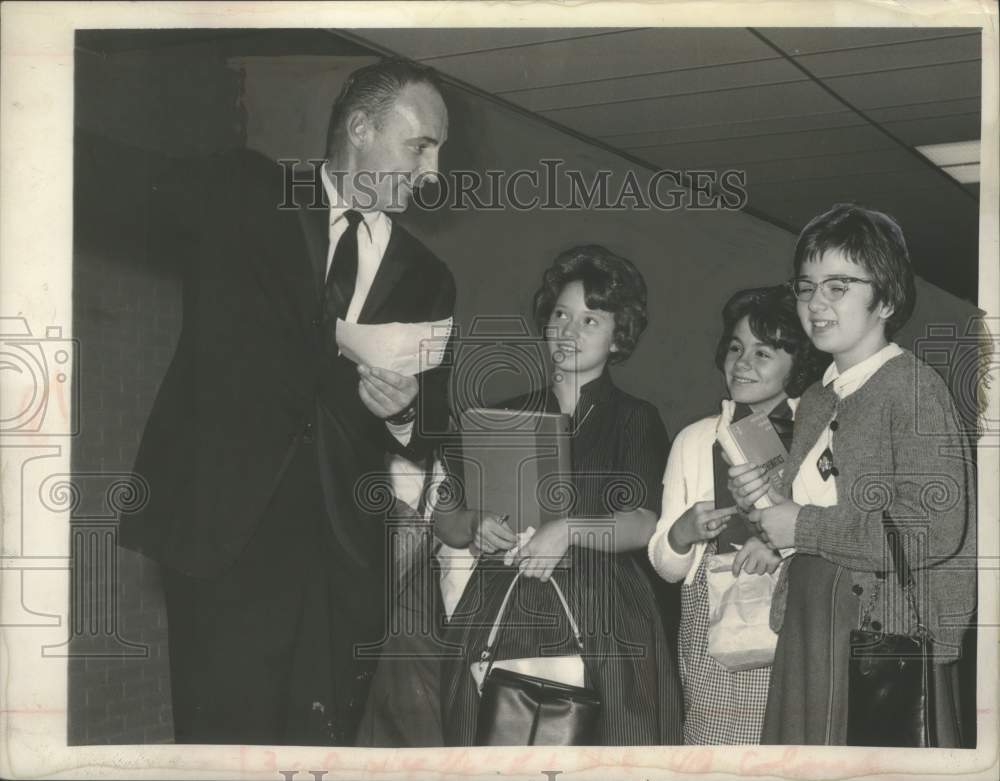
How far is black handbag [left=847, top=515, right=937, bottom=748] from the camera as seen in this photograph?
411cm

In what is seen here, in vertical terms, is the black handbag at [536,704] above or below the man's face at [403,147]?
below

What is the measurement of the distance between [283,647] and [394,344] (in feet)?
3.54

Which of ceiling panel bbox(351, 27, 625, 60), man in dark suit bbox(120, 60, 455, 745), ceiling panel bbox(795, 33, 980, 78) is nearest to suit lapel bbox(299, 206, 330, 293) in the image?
man in dark suit bbox(120, 60, 455, 745)

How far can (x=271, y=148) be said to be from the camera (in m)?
4.30

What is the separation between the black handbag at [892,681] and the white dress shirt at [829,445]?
0.70 feet

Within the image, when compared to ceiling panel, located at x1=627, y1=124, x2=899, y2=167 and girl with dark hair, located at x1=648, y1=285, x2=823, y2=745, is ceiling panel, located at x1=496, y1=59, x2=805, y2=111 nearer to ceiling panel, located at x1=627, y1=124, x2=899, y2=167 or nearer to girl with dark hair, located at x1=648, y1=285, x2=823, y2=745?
ceiling panel, located at x1=627, y1=124, x2=899, y2=167

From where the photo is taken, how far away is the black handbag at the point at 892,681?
4.11 m

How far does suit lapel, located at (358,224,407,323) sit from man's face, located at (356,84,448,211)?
0.37 feet

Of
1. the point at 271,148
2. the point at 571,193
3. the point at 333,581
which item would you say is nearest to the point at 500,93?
the point at 571,193

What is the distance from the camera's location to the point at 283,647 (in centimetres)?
425

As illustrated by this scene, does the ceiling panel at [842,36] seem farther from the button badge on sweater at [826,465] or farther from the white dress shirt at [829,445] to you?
the button badge on sweater at [826,465]

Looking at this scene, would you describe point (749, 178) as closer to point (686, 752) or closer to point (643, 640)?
point (643, 640)

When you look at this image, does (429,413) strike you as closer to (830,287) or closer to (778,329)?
(778,329)

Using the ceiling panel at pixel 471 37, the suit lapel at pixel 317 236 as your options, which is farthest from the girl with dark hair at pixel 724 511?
the suit lapel at pixel 317 236
